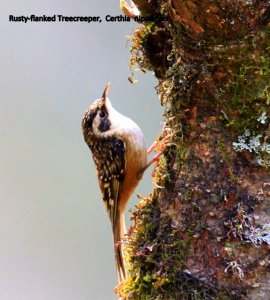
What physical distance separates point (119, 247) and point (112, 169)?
0.58 meters

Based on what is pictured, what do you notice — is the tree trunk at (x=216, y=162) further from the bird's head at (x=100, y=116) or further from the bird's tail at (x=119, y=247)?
the bird's head at (x=100, y=116)

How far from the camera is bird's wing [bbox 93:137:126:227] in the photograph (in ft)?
10.6

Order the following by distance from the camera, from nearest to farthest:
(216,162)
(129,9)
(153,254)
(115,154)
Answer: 1. (216,162)
2. (153,254)
3. (129,9)
4. (115,154)

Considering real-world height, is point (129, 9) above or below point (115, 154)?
above

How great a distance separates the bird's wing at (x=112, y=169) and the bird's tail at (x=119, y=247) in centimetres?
3

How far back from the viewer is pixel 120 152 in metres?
3.22

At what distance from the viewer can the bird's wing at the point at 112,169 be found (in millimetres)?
3223

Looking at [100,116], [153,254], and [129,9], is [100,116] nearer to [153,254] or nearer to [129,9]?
[129,9]

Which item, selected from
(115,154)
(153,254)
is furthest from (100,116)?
(153,254)

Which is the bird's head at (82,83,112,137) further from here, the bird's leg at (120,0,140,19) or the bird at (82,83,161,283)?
the bird's leg at (120,0,140,19)

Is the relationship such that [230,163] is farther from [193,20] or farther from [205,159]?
[193,20]

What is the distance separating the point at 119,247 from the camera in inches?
109

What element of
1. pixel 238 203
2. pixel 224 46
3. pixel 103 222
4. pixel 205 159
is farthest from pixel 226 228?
pixel 103 222

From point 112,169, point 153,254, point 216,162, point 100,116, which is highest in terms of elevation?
point 100,116
